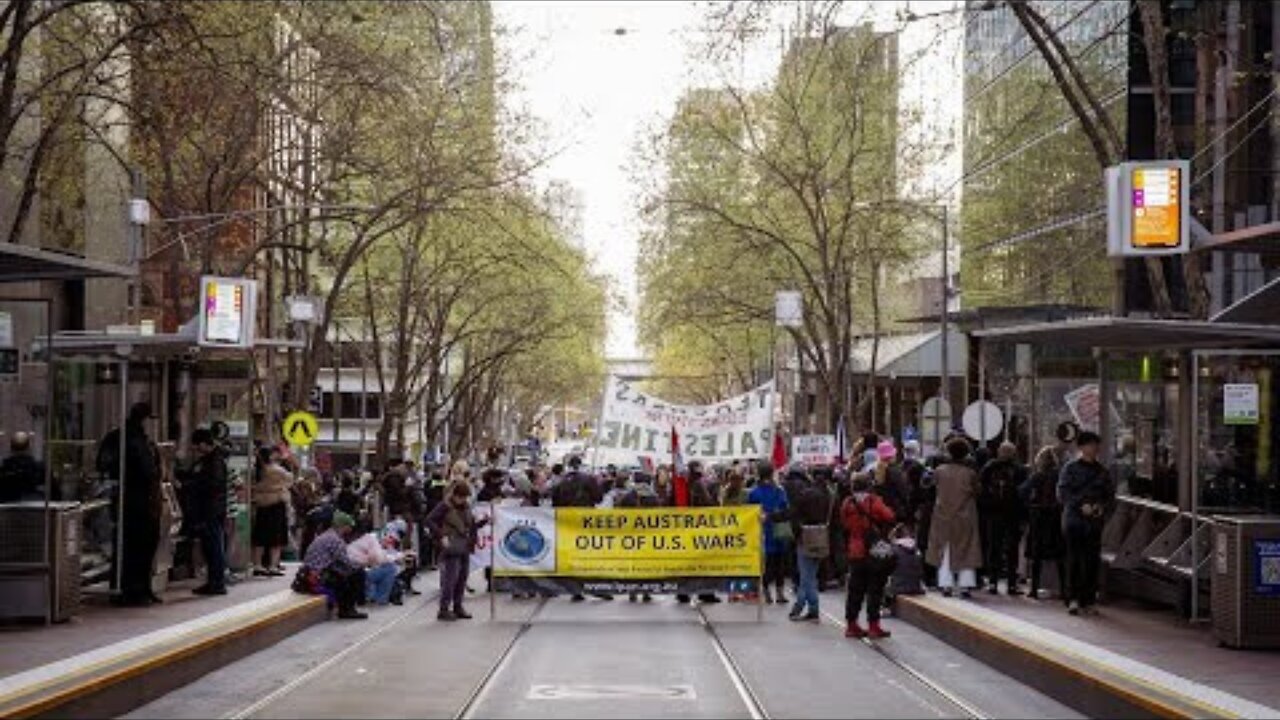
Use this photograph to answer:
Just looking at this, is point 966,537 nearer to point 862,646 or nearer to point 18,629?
point 862,646

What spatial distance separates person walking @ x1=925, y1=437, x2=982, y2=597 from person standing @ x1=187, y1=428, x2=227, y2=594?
7772 millimetres

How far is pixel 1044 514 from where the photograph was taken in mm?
21234

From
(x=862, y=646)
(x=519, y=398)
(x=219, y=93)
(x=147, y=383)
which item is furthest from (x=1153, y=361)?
(x=519, y=398)

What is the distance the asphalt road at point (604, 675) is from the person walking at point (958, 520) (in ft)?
3.08

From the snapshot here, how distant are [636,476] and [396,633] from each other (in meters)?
12.5

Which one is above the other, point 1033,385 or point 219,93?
point 219,93

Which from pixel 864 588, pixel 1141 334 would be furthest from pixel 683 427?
pixel 1141 334

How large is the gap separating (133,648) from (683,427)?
13.5 meters

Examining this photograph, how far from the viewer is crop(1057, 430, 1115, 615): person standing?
760 inches

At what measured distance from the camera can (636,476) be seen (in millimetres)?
33406

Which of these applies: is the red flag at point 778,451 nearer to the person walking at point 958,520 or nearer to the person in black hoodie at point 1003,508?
the person in black hoodie at point 1003,508

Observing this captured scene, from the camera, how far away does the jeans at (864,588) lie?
1961 cm

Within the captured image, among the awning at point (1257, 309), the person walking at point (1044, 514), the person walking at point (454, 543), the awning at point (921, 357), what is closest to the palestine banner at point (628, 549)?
the person walking at point (454, 543)

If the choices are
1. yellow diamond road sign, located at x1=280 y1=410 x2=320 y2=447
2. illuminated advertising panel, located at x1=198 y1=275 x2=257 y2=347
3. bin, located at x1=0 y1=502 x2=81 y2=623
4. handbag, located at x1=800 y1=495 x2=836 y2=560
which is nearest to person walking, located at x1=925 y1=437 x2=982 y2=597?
handbag, located at x1=800 y1=495 x2=836 y2=560
